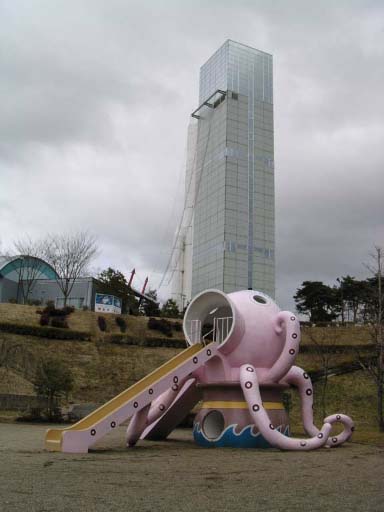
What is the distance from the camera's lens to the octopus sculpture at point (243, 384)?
1518cm

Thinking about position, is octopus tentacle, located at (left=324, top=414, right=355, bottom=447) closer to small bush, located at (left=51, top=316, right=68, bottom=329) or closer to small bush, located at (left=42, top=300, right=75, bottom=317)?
small bush, located at (left=51, top=316, right=68, bottom=329)

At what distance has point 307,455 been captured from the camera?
13.7m

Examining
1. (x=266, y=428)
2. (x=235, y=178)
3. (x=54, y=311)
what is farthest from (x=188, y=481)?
(x=235, y=178)

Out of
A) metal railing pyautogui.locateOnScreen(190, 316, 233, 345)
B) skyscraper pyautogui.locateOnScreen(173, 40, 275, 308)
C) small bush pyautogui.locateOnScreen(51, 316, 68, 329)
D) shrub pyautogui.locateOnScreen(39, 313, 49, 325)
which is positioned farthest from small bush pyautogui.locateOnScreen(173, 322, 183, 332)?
metal railing pyautogui.locateOnScreen(190, 316, 233, 345)

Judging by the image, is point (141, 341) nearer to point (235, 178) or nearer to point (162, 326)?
point (162, 326)

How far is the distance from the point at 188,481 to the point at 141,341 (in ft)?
110

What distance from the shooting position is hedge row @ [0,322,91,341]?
39344 millimetres

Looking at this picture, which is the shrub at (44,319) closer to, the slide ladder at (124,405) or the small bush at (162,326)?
the small bush at (162,326)

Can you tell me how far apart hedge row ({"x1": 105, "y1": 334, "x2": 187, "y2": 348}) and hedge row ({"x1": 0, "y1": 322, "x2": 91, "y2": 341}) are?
1.98 meters

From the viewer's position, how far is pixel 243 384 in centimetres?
1499

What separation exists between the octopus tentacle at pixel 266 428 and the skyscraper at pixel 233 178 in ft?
173

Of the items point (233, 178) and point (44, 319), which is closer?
point (44, 319)

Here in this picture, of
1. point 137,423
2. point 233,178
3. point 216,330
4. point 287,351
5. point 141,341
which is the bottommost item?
point 137,423

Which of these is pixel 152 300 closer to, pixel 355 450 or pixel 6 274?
pixel 6 274
